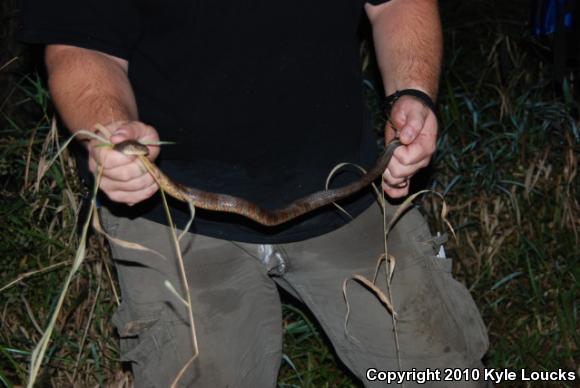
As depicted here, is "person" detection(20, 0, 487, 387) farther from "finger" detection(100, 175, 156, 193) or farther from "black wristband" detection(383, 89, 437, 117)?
"finger" detection(100, 175, 156, 193)

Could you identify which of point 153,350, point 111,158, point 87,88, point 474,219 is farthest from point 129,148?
point 474,219

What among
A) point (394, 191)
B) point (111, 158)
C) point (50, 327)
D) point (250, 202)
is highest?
point (111, 158)

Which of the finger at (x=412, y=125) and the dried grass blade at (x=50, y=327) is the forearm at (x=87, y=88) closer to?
the dried grass blade at (x=50, y=327)

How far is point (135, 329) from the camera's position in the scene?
281 cm

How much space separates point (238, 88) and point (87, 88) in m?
0.56

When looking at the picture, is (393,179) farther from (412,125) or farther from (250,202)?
(250,202)

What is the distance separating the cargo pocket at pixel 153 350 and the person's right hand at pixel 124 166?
0.66m

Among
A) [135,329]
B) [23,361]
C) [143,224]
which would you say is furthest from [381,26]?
[23,361]

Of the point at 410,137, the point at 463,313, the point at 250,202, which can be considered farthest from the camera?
the point at 463,313

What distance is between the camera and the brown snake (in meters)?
2.17

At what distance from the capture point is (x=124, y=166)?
2.17 meters

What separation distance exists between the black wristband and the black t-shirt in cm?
17

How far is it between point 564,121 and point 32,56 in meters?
3.28

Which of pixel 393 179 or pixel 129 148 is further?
pixel 393 179
